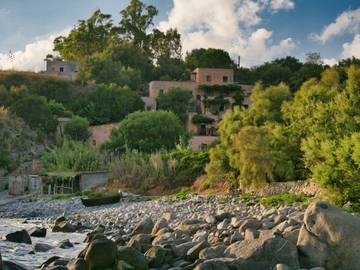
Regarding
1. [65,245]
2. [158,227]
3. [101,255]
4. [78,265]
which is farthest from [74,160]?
[78,265]

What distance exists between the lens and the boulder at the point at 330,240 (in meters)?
11.0

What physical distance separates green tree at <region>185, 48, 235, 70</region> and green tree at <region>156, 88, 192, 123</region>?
12.1 metres

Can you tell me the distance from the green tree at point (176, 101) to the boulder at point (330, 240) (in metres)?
41.7

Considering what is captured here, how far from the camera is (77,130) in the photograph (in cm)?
4675

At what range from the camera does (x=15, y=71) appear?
57.4 meters

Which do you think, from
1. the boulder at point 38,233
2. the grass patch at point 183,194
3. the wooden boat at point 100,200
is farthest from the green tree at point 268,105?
the boulder at point 38,233

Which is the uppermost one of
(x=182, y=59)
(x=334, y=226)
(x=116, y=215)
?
(x=182, y=59)

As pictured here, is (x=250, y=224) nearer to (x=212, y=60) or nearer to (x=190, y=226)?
(x=190, y=226)

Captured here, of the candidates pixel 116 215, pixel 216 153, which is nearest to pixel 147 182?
pixel 216 153

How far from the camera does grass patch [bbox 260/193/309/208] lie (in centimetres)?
2062

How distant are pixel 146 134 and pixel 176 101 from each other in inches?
516

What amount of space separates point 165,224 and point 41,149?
31852 mm

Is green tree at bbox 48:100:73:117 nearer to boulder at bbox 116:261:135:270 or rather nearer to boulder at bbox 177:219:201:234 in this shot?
boulder at bbox 177:219:201:234

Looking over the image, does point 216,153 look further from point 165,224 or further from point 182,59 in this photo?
point 182,59
